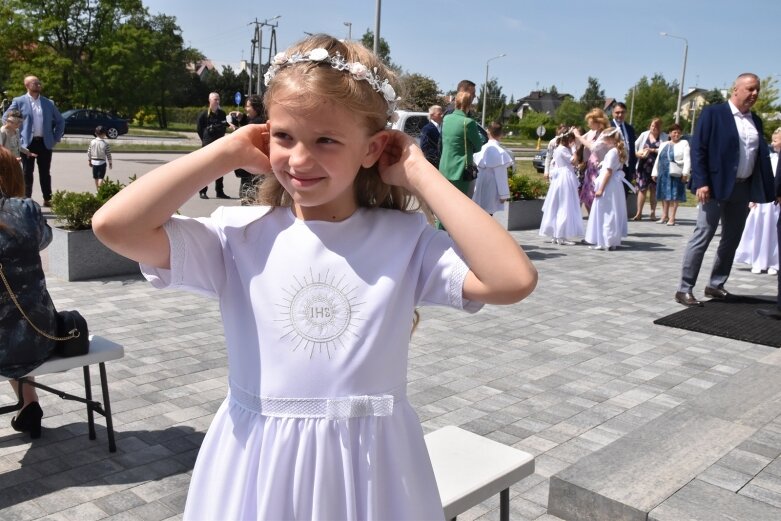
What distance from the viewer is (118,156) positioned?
24.7m

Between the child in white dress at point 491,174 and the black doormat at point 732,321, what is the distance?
3604 millimetres

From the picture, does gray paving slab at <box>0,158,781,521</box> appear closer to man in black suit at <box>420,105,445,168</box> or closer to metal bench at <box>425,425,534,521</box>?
metal bench at <box>425,425,534,521</box>

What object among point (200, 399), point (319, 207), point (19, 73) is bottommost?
point (200, 399)

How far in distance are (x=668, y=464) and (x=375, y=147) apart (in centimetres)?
235

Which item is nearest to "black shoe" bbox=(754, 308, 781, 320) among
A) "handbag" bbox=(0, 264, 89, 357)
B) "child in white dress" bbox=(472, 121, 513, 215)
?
"child in white dress" bbox=(472, 121, 513, 215)

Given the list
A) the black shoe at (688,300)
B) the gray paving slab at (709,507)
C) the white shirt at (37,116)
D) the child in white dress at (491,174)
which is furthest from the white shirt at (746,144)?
the white shirt at (37,116)

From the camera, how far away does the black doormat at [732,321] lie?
21.0ft

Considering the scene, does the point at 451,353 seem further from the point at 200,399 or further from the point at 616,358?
the point at 200,399

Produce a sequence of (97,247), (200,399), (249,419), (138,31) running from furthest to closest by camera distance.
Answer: (138,31), (97,247), (200,399), (249,419)

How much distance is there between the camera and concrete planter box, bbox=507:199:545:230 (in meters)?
12.7

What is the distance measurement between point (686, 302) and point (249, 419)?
22.3 ft

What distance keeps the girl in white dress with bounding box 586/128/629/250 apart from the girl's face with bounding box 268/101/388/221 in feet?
31.3

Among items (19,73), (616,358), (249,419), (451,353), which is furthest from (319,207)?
(19,73)

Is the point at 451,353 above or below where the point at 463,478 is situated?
below
